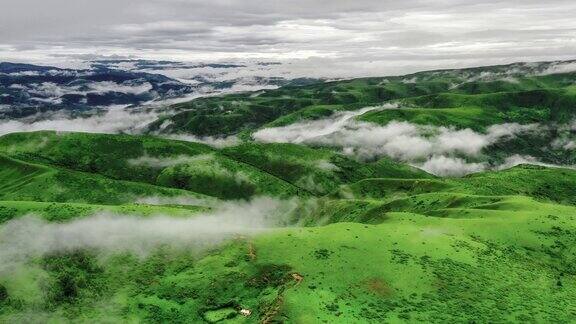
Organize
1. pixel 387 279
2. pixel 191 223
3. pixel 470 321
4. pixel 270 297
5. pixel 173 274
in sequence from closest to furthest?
pixel 470 321, pixel 270 297, pixel 387 279, pixel 173 274, pixel 191 223

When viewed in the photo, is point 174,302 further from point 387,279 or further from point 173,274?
point 387,279

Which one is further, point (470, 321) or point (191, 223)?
point (191, 223)

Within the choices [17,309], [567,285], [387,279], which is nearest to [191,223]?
[17,309]

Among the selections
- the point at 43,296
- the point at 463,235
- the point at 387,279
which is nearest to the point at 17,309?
the point at 43,296

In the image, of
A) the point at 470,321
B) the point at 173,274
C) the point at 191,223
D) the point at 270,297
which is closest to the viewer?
the point at 470,321

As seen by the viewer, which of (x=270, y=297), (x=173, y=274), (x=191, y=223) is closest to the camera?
(x=270, y=297)

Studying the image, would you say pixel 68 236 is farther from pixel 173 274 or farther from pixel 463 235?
pixel 463 235

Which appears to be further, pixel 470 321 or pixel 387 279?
pixel 387 279

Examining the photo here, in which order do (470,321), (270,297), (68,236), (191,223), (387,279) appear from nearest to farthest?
(470,321) < (270,297) < (387,279) < (68,236) < (191,223)
